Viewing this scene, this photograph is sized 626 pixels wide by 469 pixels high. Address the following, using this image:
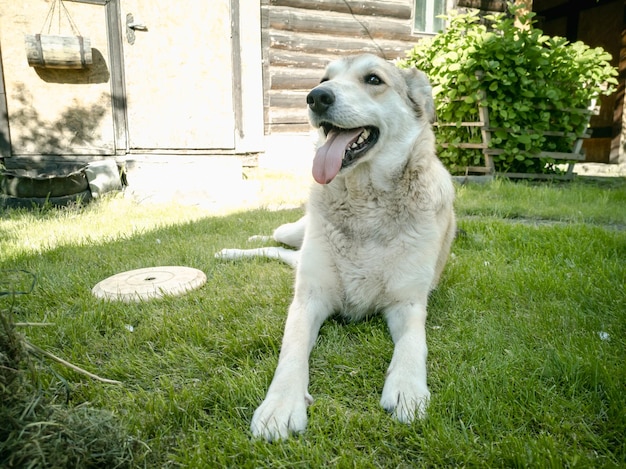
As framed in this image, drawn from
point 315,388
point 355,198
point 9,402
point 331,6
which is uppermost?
point 331,6

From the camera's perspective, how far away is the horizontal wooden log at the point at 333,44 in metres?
7.40

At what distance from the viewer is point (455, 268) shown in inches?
112

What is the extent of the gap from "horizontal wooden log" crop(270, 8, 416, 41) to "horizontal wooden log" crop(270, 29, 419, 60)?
0.27 ft

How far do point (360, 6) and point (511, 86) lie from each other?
3.40 m

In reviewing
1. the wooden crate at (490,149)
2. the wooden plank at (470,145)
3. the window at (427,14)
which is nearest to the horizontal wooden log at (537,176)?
the wooden crate at (490,149)

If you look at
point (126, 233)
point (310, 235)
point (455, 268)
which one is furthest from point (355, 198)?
point (126, 233)

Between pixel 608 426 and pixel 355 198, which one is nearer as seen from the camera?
pixel 608 426

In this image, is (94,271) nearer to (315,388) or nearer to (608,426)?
(315,388)

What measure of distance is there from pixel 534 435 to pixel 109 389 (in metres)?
1.44

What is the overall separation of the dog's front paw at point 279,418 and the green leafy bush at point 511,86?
571 centimetres

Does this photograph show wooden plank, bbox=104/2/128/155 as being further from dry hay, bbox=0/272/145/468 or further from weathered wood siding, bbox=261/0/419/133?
dry hay, bbox=0/272/145/468

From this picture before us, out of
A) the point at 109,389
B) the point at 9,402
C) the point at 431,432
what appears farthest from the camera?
the point at 109,389

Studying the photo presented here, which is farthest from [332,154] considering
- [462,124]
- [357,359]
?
[462,124]

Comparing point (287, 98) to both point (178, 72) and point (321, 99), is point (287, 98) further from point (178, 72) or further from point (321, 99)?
point (321, 99)
